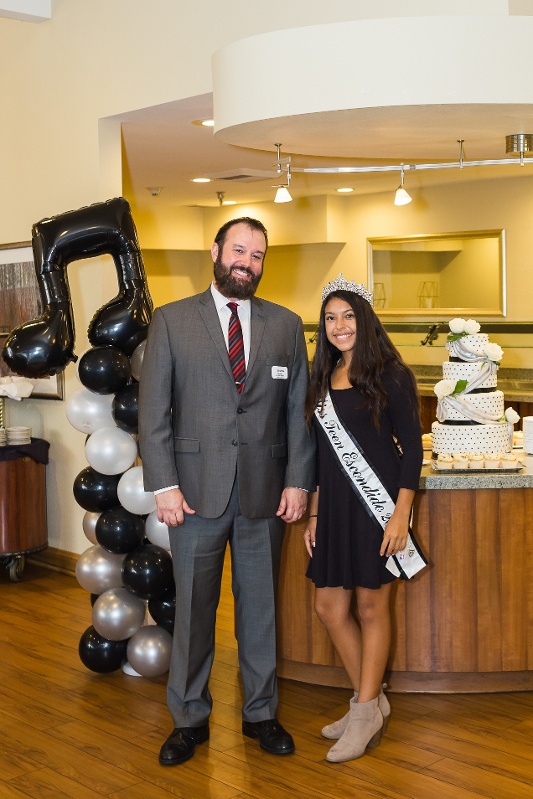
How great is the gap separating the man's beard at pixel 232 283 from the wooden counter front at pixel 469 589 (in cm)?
114

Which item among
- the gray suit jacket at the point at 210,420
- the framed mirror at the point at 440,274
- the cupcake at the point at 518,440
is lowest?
the cupcake at the point at 518,440

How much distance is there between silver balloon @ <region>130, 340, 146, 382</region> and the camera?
14.1ft

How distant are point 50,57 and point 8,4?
42cm

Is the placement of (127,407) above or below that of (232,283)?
below

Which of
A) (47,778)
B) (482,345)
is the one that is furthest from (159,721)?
(482,345)

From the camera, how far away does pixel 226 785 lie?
3326 millimetres

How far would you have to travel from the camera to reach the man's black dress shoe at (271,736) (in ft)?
11.7

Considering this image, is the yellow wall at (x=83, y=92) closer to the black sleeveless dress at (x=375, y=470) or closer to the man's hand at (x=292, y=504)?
the black sleeveless dress at (x=375, y=470)

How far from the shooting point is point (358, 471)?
3.45m

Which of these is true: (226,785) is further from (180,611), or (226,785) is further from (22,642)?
(22,642)

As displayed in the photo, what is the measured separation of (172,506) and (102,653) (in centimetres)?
125

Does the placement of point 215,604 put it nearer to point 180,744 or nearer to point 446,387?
point 180,744

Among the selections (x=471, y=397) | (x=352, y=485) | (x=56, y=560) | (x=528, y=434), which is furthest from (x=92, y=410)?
(x=56, y=560)

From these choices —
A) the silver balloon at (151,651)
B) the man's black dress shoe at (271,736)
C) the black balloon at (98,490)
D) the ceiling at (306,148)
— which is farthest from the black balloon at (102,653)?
the ceiling at (306,148)
